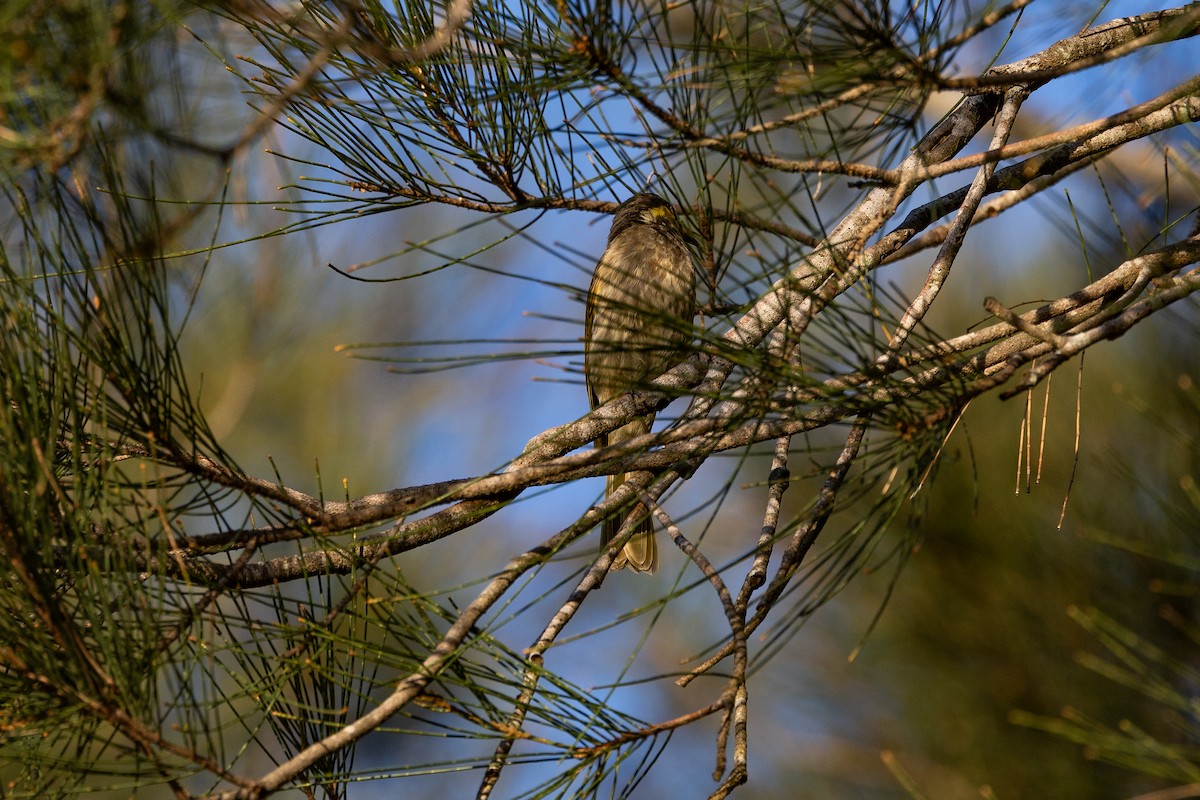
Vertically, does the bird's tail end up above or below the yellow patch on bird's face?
below

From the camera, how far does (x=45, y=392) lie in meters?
1.71

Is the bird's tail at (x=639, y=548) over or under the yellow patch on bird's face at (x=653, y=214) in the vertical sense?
under

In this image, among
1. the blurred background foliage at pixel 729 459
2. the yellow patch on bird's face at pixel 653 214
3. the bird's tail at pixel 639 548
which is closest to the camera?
the blurred background foliage at pixel 729 459

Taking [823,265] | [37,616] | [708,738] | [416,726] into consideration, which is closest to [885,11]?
[823,265]

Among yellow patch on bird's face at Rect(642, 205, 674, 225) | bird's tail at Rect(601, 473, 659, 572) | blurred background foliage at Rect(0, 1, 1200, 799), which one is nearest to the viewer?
blurred background foliage at Rect(0, 1, 1200, 799)

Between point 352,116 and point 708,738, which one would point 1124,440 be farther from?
point 708,738

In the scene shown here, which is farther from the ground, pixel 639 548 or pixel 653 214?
pixel 653 214

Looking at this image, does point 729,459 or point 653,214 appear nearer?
point 653,214

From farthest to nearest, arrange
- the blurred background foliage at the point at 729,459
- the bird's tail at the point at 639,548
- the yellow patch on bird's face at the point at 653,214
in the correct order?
the yellow patch on bird's face at the point at 653,214 < the bird's tail at the point at 639,548 < the blurred background foliage at the point at 729,459

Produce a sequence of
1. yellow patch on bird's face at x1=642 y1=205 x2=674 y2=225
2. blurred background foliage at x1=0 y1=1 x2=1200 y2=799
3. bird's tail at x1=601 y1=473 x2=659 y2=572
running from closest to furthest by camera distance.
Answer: blurred background foliage at x1=0 y1=1 x2=1200 y2=799 → bird's tail at x1=601 y1=473 x2=659 y2=572 → yellow patch on bird's face at x1=642 y1=205 x2=674 y2=225

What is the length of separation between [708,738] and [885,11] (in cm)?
735

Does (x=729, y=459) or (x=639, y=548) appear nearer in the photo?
(x=639, y=548)

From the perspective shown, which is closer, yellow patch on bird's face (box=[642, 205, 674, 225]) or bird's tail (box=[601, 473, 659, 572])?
bird's tail (box=[601, 473, 659, 572])

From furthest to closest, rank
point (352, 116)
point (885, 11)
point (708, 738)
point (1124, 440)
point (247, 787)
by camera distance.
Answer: point (708, 738)
point (1124, 440)
point (352, 116)
point (885, 11)
point (247, 787)
